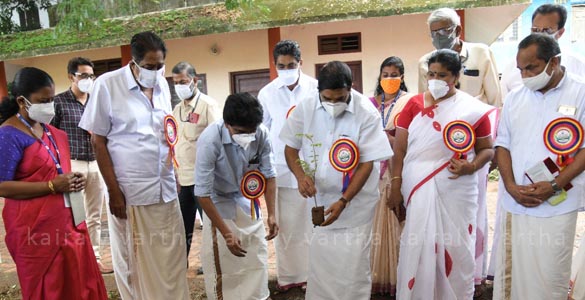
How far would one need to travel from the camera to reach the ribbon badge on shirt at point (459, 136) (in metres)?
2.95

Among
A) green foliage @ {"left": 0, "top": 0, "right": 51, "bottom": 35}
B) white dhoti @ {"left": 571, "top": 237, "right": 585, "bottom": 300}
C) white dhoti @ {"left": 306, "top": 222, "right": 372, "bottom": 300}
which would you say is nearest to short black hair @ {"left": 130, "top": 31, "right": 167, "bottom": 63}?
white dhoti @ {"left": 306, "top": 222, "right": 372, "bottom": 300}

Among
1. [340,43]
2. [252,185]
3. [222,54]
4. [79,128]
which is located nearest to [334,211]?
[252,185]

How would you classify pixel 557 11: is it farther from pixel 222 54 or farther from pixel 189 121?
pixel 222 54

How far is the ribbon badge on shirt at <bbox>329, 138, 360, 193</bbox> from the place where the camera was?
2912 millimetres

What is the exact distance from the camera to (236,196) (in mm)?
3342

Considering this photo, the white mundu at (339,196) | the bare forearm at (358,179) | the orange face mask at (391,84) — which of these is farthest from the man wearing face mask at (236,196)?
the orange face mask at (391,84)

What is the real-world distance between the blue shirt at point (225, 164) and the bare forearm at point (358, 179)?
70 centimetres

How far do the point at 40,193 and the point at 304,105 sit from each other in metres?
1.72

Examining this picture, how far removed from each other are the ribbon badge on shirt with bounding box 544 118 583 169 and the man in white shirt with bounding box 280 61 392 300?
925 mm

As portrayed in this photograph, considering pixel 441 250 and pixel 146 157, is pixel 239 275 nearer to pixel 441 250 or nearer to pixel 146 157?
pixel 146 157

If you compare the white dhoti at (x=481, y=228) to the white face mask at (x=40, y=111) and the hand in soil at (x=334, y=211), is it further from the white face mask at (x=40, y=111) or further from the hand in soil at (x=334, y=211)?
the white face mask at (x=40, y=111)

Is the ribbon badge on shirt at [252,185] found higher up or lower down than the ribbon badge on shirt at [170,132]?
lower down

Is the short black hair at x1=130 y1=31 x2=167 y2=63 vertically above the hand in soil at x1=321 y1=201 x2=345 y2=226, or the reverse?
the short black hair at x1=130 y1=31 x2=167 y2=63

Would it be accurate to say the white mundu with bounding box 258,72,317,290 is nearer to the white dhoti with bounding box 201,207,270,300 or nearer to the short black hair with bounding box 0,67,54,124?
the white dhoti with bounding box 201,207,270,300
